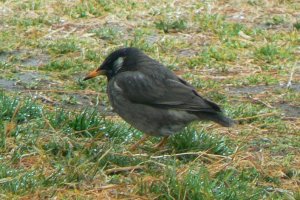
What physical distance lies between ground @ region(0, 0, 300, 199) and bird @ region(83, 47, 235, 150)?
0.44ft

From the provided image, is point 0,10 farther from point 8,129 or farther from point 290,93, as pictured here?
point 8,129

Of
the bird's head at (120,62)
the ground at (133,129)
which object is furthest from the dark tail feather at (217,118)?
the bird's head at (120,62)

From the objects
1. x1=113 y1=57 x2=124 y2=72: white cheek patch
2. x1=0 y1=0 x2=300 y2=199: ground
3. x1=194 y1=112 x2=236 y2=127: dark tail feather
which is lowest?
x1=0 y1=0 x2=300 y2=199: ground

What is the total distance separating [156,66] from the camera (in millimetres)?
9070

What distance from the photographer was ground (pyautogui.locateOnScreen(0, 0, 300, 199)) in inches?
292

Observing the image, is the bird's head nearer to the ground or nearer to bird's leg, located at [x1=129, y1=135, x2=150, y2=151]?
the ground

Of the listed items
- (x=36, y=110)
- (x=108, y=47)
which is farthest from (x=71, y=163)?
(x=108, y=47)

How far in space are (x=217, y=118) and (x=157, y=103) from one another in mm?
562

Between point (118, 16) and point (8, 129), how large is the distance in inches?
222

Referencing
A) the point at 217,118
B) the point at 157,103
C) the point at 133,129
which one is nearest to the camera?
the point at 217,118

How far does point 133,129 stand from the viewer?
30.1ft

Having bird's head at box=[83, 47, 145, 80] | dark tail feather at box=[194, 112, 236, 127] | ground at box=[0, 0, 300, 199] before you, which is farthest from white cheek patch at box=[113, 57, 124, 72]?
dark tail feather at box=[194, 112, 236, 127]

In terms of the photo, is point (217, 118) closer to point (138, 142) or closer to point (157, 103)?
point (157, 103)

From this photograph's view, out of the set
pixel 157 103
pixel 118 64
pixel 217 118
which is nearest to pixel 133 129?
pixel 157 103
